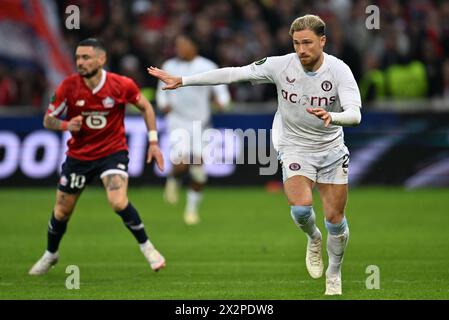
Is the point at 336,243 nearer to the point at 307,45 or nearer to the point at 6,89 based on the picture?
the point at 307,45

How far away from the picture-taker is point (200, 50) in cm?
2180

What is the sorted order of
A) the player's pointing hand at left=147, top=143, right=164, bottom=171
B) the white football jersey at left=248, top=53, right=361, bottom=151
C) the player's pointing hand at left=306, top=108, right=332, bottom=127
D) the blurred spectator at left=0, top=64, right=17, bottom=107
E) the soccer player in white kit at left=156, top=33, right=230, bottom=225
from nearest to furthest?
the player's pointing hand at left=306, top=108, right=332, bottom=127
the white football jersey at left=248, top=53, right=361, bottom=151
the player's pointing hand at left=147, top=143, right=164, bottom=171
the soccer player in white kit at left=156, top=33, right=230, bottom=225
the blurred spectator at left=0, top=64, right=17, bottom=107

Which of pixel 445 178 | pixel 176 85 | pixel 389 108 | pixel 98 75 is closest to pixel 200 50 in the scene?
pixel 389 108

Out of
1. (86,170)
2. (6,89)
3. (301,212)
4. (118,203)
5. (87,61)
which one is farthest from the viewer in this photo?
(6,89)

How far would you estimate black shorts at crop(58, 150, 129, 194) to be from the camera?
11273 mm

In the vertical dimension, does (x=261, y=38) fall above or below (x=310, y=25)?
above

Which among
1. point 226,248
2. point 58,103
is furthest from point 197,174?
point 58,103

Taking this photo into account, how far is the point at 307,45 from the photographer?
955cm

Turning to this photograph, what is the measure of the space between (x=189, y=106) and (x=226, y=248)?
16.1ft

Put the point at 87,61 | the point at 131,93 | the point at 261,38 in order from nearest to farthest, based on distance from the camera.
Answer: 1. the point at 87,61
2. the point at 131,93
3. the point at 261,38

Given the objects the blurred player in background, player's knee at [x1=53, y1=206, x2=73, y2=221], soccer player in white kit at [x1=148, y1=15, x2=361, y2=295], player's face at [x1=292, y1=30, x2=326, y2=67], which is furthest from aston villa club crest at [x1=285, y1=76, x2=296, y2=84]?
player's knee at [x1=53, y1=206, x2=73, y2=221]

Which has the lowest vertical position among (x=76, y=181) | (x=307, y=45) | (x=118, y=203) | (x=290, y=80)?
(x=118, y=203)

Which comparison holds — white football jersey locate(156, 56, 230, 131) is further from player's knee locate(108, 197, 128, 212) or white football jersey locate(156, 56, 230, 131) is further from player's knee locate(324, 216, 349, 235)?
player's knee locate(324, 216, 349, 235)
